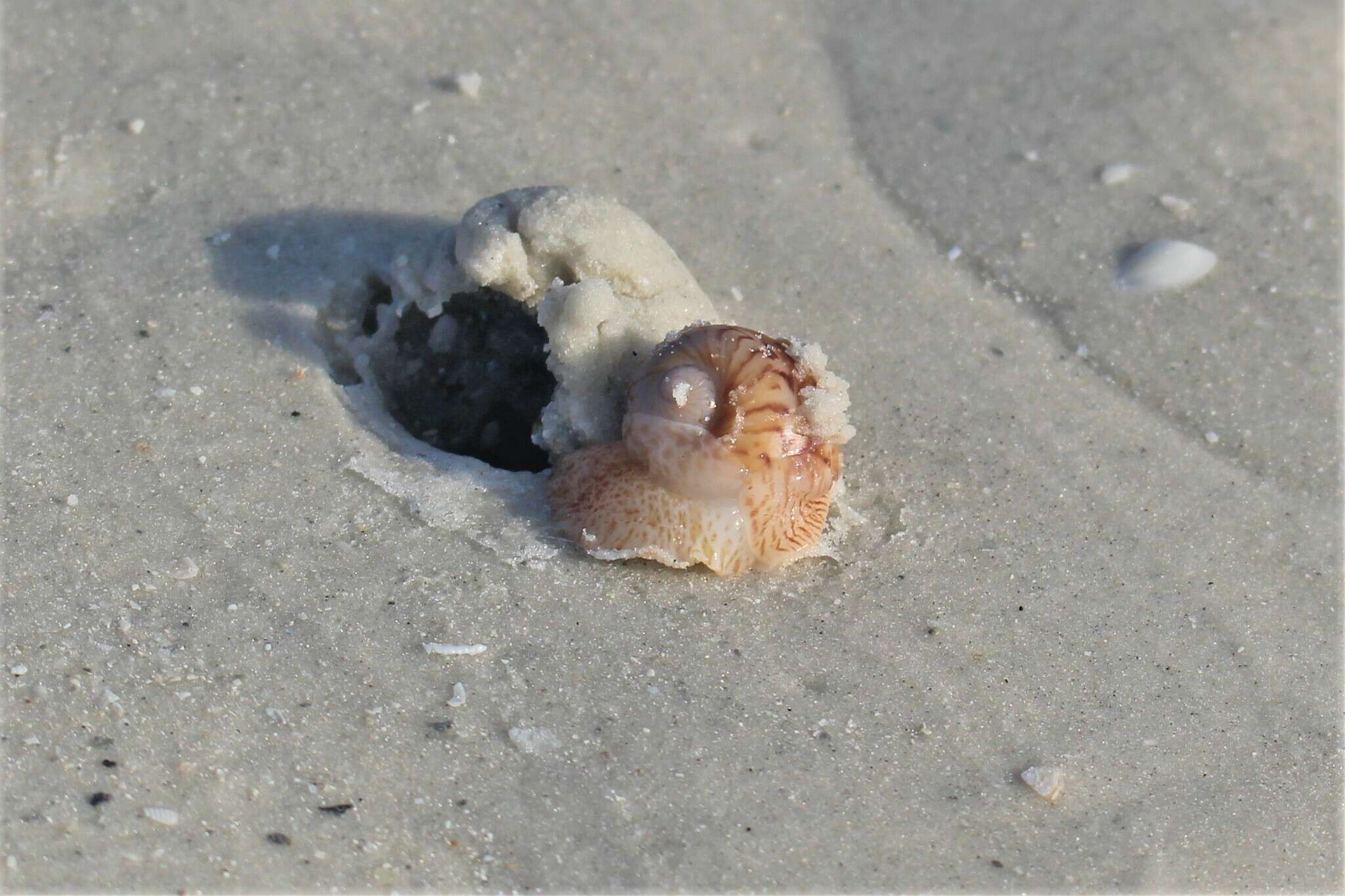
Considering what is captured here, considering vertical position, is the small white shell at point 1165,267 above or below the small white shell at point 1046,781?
above

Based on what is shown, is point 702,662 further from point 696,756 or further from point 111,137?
point 111,137

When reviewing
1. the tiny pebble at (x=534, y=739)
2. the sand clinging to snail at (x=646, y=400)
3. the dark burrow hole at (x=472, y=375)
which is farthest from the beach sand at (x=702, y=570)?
the dark burrow hole at (x=472, y=375)

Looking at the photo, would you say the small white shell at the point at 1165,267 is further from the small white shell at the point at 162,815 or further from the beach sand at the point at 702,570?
the small white shell at the point at 162,815

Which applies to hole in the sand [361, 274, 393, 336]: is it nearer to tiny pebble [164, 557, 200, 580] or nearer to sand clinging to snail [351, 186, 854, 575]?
sand clinging to snail [351, 186, 854, 575]

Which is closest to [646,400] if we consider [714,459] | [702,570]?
[714,459]

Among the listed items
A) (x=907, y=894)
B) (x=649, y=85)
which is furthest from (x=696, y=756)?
(x=649, y=85)

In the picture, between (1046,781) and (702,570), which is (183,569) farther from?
(1046,781)
